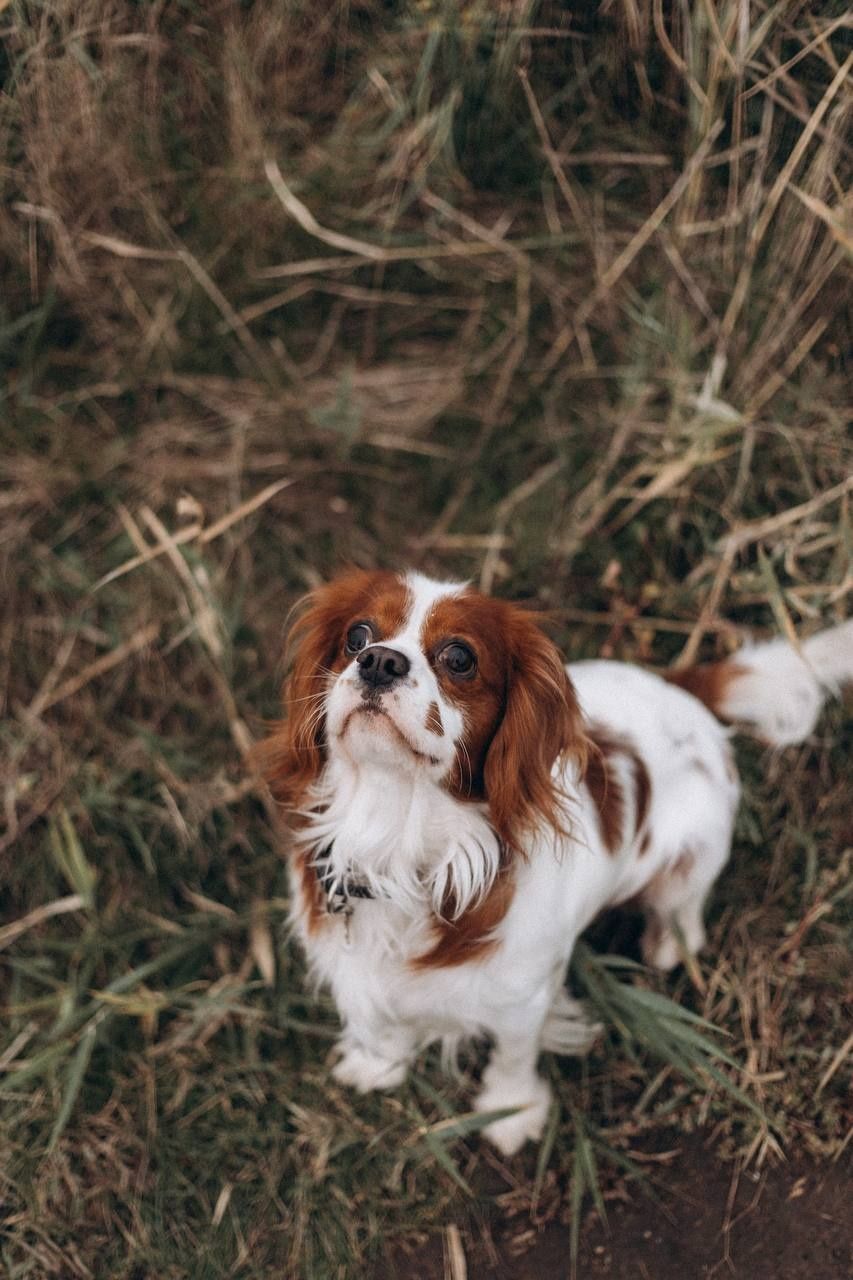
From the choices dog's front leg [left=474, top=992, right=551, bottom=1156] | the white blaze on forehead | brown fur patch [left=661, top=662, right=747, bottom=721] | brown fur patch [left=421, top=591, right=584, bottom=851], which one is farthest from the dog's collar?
brown fur patch [left=661, top=662, right=747, bottom=721]

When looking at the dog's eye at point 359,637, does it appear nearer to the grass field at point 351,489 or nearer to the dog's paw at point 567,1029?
the grass field at point 351,489

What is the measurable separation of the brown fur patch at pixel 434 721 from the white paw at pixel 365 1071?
121 cm

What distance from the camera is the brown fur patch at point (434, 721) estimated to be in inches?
73.6

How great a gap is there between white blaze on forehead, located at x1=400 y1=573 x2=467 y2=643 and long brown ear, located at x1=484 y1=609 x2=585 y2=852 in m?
0.15

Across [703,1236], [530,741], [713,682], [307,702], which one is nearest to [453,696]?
[530,741]

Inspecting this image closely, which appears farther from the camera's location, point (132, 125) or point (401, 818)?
point (132, 125)

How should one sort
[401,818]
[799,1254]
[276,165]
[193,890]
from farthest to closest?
[276,165] → [193,890] → [799,1254] → [401,818]

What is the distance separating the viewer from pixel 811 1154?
2.57 meters

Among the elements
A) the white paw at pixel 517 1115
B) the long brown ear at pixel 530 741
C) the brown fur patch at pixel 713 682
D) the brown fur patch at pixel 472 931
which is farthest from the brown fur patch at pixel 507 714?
the white paw at pixel 517 1115

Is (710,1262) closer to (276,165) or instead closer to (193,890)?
(193,890)

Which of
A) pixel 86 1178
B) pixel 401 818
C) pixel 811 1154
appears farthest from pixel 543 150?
pixel 86 1178

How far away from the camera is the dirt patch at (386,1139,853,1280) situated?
2471 mm

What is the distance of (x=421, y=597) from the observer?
2.04 meters

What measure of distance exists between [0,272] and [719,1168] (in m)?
3.31
